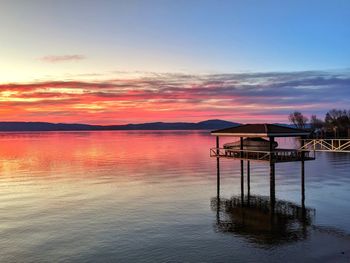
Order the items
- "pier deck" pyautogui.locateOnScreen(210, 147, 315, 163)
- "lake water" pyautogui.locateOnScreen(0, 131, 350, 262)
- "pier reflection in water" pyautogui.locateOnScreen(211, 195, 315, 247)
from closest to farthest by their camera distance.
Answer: "lake water" pyautogui.locateOnScreen(0, 131, 350, 262)
"pier reflection in water" pyautogui.locateOnScreen(211, 195, 315, 247)
"pier deck" pyautogui.locateOnScreen(210, 147, 315, 163)

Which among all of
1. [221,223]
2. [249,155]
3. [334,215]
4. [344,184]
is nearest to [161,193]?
[249,155]

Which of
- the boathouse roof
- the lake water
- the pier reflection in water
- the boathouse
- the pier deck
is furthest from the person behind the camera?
the boathouse roof

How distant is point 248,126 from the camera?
49.4m

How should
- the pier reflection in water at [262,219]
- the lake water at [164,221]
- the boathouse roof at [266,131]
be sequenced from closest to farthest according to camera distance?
1. the lake water at [164,221]
2. the pier reflection in water at [262,219]
3. the boathouse roof at [266,131]

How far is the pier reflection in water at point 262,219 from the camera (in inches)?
1316

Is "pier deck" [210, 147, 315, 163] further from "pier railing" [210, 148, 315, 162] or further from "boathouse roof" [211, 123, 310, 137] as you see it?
"boathouse roof" [211, 123, 310, 137]

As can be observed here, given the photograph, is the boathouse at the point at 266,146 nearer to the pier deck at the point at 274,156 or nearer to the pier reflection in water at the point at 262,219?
the pier deck at the point at 274,156

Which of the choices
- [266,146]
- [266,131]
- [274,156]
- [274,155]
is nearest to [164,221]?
[274,156]

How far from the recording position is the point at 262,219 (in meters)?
39.4

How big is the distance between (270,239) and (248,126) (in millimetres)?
19088

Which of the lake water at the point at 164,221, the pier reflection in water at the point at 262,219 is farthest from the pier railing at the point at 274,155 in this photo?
the lake water at the point at 164,221

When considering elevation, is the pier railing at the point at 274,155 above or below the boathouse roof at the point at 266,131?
below

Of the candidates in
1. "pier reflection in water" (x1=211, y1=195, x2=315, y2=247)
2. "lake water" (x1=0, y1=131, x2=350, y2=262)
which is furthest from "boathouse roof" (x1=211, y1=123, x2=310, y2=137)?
"lake water" (x1=0, y1=131, x2=350, y2=262)

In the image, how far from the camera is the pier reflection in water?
3344 cm
